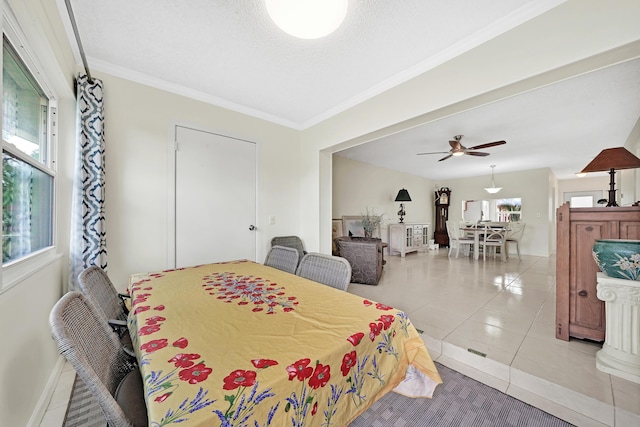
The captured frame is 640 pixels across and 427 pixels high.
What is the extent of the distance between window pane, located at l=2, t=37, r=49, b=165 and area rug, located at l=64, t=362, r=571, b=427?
5.11ft

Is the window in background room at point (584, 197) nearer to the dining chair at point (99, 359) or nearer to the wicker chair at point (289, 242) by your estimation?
the wicker chair at point (289, 242)

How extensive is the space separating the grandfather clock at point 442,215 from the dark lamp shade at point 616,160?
20.0ft

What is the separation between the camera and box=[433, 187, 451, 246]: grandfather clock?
25.4 feet

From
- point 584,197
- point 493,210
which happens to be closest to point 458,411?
point 493,210

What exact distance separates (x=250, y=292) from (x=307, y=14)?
5.01 feet

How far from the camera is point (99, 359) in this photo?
0.83 meters

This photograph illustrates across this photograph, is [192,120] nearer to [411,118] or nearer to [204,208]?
[204,208]

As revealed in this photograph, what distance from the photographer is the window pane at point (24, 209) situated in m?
1.19

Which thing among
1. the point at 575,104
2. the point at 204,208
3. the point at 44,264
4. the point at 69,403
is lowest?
the point at 69,403

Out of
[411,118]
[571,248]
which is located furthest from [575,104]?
[411,118]

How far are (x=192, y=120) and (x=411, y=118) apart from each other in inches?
89.7

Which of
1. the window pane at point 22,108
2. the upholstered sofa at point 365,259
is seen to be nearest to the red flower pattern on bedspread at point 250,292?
the window pane at point 22,108

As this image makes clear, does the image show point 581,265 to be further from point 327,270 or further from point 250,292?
point 250,292

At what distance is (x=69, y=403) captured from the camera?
1479 mm
